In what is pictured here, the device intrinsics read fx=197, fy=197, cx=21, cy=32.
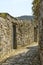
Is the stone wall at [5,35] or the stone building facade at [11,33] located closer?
the stone wall at [5,35]

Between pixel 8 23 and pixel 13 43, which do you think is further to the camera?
pixel 13 43

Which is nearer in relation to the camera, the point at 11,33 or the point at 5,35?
the point at 5,35

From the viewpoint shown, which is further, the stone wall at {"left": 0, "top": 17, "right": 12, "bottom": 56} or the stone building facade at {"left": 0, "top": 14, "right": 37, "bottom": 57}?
the stone building facade at {"left": 0, "top": 14, "right": 37, "bottom": 57}

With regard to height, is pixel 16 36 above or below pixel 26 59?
above

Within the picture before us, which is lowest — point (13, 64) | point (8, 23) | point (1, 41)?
point (13, 64)

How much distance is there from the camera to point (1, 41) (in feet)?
29.6

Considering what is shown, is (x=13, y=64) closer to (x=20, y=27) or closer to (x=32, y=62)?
(x=32, y=62)

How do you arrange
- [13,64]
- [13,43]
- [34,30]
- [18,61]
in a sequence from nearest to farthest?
[13,64], [18,61], [13,43], [34,30]

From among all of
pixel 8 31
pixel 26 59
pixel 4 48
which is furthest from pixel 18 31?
pixel 26 59

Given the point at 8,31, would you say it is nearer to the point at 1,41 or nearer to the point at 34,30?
the point at 1,41

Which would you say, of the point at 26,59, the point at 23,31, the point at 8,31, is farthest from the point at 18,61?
the point at 23,31

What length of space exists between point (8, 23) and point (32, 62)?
3.18m

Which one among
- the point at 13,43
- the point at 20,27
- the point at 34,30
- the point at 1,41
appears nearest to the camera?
the point at 1,41

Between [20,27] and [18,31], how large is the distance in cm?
41
